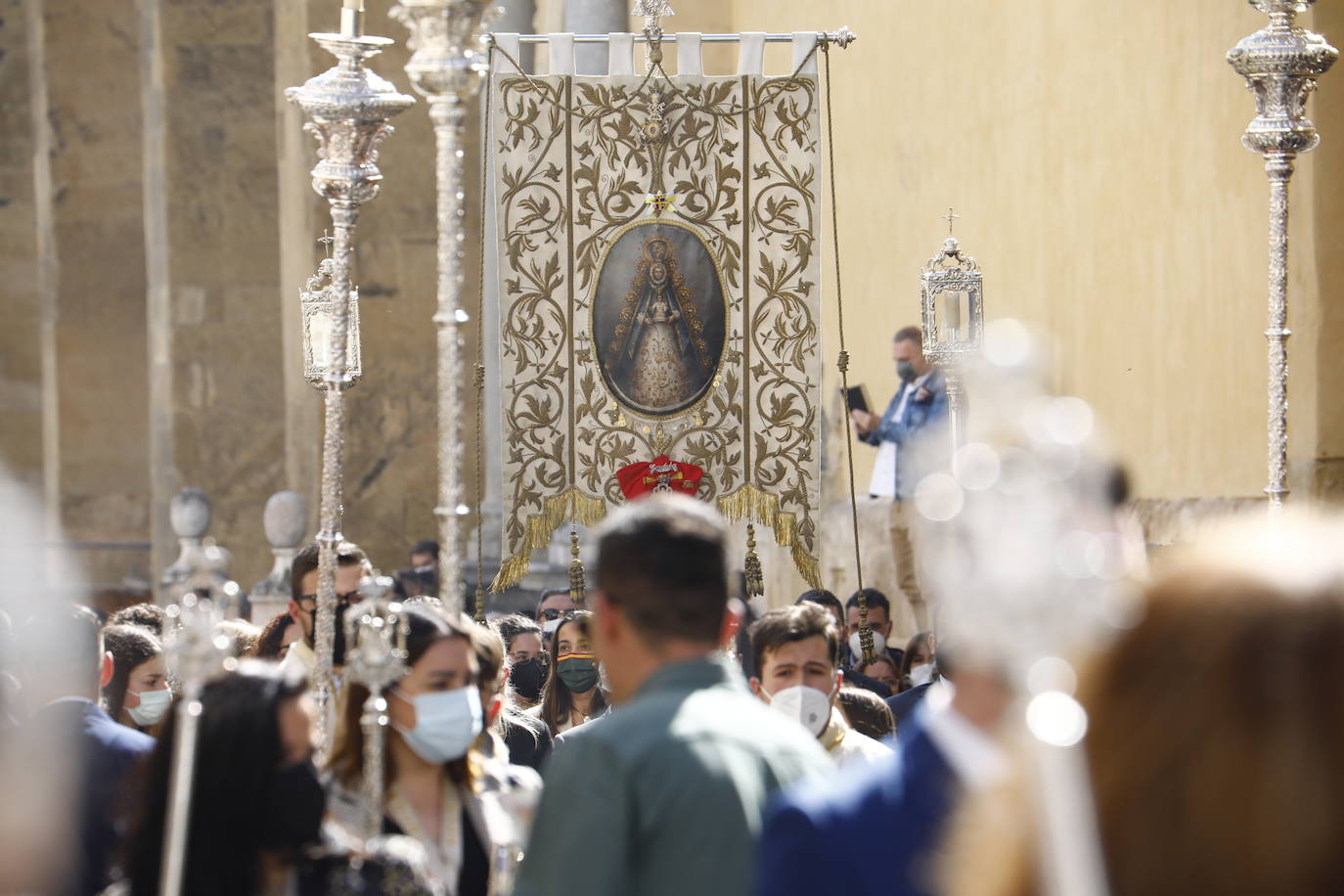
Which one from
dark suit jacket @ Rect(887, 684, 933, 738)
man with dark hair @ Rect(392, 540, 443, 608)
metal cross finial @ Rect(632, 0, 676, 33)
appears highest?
metal cross finial @ Rect(632, 0, 676, 33)

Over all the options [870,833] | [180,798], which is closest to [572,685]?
[180,798]

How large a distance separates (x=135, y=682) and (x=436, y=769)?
1.95 m

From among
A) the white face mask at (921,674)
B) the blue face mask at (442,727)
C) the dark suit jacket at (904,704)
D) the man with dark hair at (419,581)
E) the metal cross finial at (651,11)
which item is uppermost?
the metal cross finial at (651,11)

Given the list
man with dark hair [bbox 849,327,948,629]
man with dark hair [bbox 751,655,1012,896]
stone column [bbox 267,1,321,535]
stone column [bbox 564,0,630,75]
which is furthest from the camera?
stone column [bbox 267,1,321,535]

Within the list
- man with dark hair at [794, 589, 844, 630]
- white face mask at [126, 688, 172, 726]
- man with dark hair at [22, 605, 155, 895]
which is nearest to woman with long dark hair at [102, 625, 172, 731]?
white face mask at [126, 688, 172, 726]

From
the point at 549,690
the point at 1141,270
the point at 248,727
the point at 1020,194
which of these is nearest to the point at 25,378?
the point at 1020,194

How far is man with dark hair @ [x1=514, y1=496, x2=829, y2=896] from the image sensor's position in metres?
2.95

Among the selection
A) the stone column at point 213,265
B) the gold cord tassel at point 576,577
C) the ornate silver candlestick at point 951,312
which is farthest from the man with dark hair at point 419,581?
the stone column at point 213,265

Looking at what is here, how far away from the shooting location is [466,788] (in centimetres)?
422

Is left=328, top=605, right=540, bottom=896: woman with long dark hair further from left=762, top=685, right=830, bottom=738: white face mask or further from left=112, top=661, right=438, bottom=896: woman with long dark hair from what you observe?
left=762, top=685, right=830, bottom=738: white face mask

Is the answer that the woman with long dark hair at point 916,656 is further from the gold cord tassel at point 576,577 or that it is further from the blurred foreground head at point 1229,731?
the blurred foreground head at point 1229,731

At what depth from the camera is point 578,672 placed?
7145mm

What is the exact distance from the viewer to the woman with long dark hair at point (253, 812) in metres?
3.26

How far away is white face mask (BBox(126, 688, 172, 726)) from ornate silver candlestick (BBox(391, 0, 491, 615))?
4.63 feet
